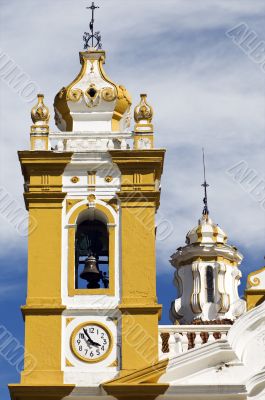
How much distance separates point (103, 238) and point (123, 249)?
0.90 metres

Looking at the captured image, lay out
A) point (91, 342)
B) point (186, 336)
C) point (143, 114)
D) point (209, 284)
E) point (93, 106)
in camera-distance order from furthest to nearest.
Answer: point (209, 284)
point (93, 106)
point (143, 114)
point (186, 336)
point (91, 342)

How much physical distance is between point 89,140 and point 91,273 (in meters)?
2.38

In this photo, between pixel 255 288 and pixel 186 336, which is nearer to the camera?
pixel 186 336

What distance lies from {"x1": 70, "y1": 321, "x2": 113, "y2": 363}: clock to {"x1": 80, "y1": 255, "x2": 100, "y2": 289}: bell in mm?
1013

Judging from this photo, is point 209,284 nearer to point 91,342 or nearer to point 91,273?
point 91,273

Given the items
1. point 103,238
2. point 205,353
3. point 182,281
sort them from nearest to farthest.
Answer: point 205,353 < point 103,238 < point 182,281

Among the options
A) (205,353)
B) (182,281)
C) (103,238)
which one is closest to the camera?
(205,353)

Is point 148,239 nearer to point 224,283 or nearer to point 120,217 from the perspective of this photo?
point 120,217

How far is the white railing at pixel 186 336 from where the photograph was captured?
82.4 feet

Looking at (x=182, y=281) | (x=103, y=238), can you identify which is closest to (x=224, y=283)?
(x=182, y=281)

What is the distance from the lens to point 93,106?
2697cm

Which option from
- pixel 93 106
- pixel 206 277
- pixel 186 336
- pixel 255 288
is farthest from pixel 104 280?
pixel 206 277

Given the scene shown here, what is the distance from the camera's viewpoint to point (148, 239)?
84.2ft

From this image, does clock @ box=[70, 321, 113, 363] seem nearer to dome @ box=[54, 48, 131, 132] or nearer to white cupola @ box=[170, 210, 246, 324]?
dome @ box=[54, 48, 131, 132]
